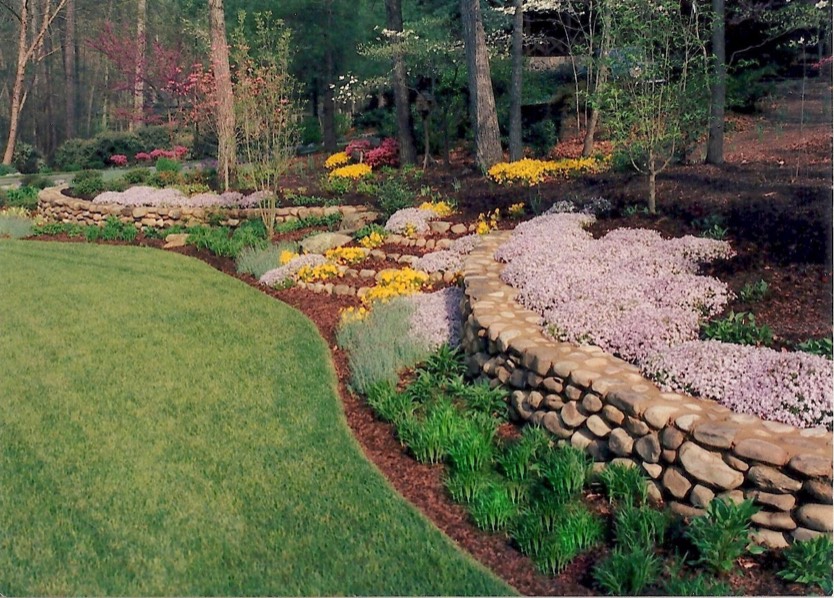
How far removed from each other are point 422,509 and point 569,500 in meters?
0.73

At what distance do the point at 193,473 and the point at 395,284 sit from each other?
3.48m

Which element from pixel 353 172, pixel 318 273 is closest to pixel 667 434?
pixel 318 273

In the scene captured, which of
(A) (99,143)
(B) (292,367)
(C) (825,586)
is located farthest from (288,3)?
(C) (825,586)

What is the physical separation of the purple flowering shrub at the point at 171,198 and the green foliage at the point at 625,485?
8.49m

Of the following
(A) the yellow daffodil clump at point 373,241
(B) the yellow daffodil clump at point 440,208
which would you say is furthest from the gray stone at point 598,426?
(B) the yellow daffodil clump at point 440,208

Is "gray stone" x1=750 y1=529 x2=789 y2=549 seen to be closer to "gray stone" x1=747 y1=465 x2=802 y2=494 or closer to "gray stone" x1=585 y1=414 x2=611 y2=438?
"gray stone" x1=747 y1=465 x2=802 y2=494

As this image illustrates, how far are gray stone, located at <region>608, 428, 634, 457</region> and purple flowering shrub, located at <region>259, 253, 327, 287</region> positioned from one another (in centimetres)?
502

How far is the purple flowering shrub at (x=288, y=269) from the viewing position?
27.6ft

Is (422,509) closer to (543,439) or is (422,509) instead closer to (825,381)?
(543,439)

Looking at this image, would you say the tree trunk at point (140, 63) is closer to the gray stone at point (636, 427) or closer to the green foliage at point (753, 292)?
the green foliage at point (753, 292)

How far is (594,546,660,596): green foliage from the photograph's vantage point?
10.2 ft

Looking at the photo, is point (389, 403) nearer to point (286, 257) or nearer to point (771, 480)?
point (771, 480)

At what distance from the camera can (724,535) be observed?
10.4ft

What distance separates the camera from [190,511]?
3.78 metres
